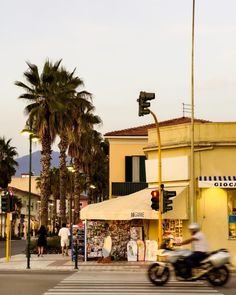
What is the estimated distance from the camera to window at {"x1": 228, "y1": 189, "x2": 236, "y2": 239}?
97.1ft

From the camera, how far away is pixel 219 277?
18.4 meters

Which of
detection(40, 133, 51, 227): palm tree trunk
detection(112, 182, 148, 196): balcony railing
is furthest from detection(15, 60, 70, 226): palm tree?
detection(112, 182, 148, 196): balcony railing

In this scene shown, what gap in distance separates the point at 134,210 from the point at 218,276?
1161 cm

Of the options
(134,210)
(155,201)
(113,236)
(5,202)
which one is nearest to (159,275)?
(155,201)

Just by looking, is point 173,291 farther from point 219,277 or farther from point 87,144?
point 87,144

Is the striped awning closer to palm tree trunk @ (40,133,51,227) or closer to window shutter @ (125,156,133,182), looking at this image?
window shutter @ (125,156,133,182)

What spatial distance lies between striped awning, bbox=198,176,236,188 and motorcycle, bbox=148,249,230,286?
10.7m

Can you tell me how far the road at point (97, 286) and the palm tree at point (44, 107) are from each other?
22.6 metres

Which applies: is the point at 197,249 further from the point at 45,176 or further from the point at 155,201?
the point at 45,176

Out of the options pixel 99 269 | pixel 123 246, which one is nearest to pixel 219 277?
pixel 99 269

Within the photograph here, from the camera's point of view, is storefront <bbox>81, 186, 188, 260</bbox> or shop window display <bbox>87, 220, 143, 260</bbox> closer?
storefront <bbox>81, 186, 188, 260</bbox>

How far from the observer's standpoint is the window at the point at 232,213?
29.6m

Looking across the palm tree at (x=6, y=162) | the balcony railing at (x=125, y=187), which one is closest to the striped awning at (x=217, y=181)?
the balcony railing at (x=125, y=187)

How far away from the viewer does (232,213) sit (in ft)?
97.8
